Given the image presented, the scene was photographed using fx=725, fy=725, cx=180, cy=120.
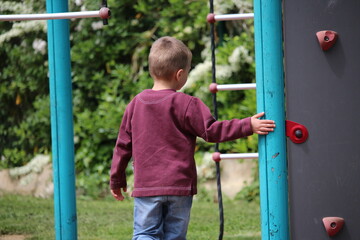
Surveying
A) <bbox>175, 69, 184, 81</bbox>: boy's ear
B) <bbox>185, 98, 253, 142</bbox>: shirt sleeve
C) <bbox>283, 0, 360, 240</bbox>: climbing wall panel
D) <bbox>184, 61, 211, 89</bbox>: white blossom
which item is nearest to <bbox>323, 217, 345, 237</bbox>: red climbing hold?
<bbox>283, 0, 360, 240</bbox>: climbing wall panel

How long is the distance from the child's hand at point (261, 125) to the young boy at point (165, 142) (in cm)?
16

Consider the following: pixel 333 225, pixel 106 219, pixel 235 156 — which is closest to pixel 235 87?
pixel 235 156

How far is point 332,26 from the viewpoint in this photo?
2.64 metres

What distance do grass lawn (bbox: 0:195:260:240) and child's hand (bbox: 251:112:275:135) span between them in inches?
66.3

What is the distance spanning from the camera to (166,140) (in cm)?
272

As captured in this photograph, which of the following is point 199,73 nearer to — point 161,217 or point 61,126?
point 61,126

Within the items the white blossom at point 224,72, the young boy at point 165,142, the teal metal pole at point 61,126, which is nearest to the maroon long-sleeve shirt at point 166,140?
the young boy at point 165,142

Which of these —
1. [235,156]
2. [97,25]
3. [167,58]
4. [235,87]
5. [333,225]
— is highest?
[97,25]

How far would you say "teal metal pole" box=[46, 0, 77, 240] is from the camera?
11.1 ft

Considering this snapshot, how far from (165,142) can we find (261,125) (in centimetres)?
38

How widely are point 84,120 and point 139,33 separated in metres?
0.96

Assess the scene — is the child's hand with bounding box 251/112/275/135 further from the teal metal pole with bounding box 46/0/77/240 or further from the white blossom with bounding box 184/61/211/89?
the white blossom with bounding box 184/61/211/89

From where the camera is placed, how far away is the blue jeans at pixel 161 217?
108 inches

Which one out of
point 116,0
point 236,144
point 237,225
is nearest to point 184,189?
point 237,225
